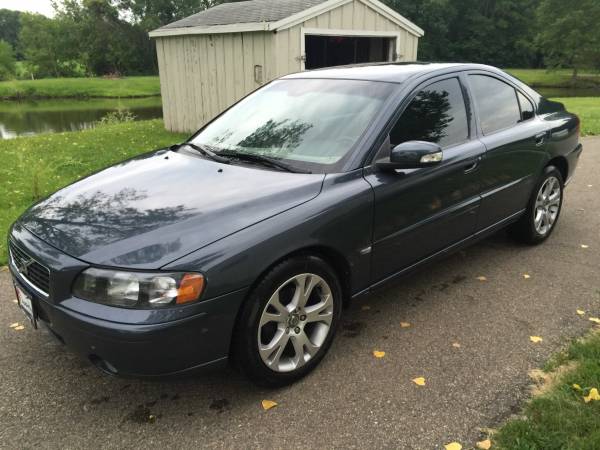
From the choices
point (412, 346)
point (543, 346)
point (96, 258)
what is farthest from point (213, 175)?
point (543, 346)

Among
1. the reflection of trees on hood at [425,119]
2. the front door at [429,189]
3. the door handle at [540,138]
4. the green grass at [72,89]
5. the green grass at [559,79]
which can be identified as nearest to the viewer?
the front door at [429,189]

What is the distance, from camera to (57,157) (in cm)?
970

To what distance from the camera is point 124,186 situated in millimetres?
2994

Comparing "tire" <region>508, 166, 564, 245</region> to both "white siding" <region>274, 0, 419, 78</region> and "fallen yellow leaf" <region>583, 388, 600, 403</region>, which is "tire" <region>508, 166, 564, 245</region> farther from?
A: "white siding" <region>274, 0, 419, 78</region>

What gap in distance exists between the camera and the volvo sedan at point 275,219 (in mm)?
2279

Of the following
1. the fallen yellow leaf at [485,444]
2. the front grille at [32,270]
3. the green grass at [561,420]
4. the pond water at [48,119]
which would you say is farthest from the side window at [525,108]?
the pond water at [48,119]

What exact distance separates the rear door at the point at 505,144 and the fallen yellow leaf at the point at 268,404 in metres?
2.20

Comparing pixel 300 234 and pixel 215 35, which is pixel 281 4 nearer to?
pixel 215 35

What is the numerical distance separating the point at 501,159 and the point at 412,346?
1724 millimetres

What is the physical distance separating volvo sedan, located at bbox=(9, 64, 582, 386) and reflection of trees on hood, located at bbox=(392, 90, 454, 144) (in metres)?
0.01

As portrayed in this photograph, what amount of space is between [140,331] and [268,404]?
2.81 ft

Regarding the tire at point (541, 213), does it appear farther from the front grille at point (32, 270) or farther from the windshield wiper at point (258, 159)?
the front grille at point (32, 270)

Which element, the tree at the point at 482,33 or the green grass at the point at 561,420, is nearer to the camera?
the green grass at the point at 561,420

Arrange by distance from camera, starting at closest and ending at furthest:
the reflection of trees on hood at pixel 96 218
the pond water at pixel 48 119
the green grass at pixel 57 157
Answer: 1. the reflection of trees on hood at pixel 96 218
2. the green grass at pixel 57 157
3. the pond water at pixel 48 119
